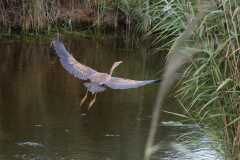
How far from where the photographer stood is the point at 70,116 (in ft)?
14.3

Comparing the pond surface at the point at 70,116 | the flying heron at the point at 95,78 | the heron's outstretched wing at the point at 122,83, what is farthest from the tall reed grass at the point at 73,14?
the heron's outstretched wing at the point at 122,83

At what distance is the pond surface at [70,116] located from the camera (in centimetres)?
342

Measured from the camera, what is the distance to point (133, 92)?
5777mm

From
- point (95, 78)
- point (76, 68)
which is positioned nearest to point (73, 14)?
point (76, 68)

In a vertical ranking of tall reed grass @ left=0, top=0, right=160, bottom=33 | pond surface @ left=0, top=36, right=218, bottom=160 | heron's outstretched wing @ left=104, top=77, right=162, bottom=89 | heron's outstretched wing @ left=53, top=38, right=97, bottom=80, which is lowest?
pond surface @ left=0, top=36, right=218, bottom=160

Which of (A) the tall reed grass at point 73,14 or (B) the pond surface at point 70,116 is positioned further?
(A) the tall reed grass at point 73,14

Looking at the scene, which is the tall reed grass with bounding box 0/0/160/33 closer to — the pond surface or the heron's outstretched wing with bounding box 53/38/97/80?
the pond surface

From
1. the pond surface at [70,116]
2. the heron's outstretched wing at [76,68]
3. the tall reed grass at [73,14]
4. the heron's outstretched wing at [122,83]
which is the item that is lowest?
the pond surface at [70,116]

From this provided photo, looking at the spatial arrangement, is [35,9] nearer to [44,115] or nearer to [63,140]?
[44,115]

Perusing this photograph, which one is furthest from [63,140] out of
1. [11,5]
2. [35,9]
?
[11,5]

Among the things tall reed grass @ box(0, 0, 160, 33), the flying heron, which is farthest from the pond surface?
tall reed grass @ box(0, 0, 160, 33)

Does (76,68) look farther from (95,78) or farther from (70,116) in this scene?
(70,116)

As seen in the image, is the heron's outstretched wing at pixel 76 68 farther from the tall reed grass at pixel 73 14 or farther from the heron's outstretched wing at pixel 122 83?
the tall reed grass at pixel 73 14

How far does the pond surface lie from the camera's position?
342 cm
